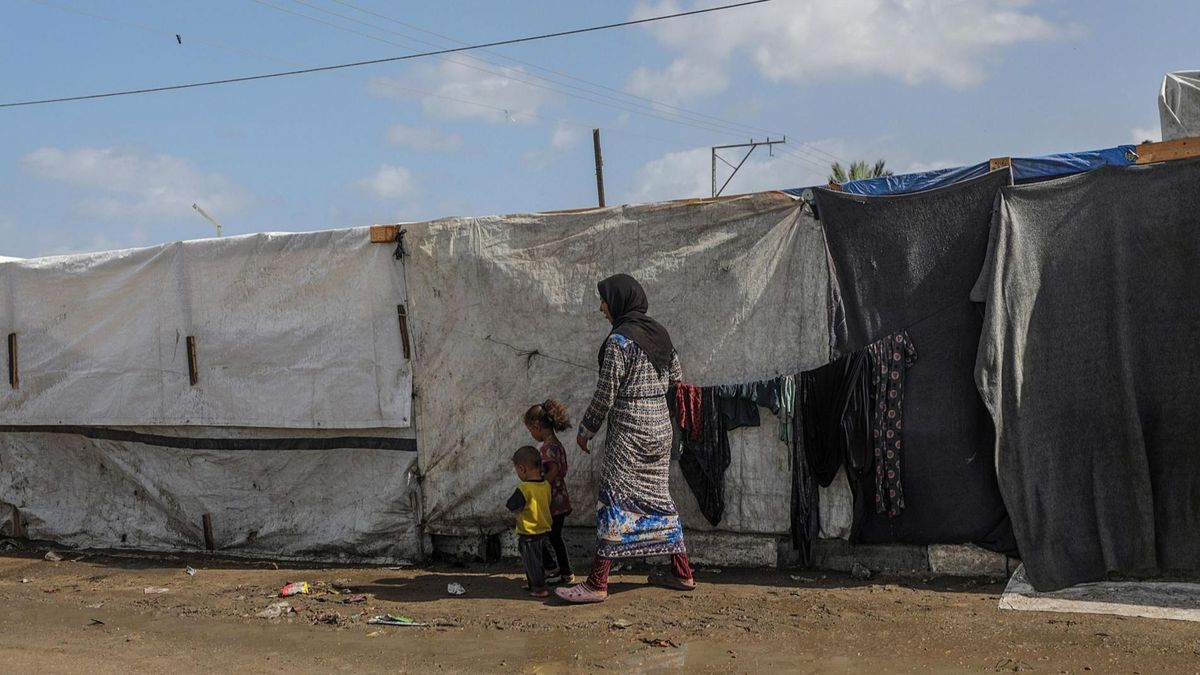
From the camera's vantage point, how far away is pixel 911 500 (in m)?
5.68

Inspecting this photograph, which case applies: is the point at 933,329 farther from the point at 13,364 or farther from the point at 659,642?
the point at 13,364

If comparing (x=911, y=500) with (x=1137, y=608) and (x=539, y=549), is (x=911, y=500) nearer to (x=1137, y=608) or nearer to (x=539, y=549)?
(x=1137, y=608)

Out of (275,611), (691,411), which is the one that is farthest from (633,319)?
(275,611)

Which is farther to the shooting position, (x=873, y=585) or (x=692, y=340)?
(x=692, y=340)

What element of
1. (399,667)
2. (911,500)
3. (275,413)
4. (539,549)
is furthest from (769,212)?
(275,413)

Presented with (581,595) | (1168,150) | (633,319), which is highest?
(1168,150)

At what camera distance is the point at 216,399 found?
741 centimetres

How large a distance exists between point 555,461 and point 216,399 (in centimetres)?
277

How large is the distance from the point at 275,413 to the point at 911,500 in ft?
13.3

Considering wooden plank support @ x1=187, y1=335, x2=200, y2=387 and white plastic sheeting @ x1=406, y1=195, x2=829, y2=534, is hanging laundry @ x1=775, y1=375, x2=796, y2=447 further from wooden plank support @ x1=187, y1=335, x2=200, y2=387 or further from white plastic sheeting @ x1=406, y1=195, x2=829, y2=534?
wooden plank support @ x1=187, y1=335, x2=200, y2=387

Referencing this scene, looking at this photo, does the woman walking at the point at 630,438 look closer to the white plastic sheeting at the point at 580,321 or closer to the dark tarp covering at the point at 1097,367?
the white plastic sheeting at the point at 580,321

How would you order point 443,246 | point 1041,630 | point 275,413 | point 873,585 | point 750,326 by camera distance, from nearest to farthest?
point 1041,630, point 873,585, point 750,326, point 443,246, point 275,413

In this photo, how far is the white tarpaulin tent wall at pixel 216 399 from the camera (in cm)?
698

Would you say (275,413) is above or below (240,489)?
above
